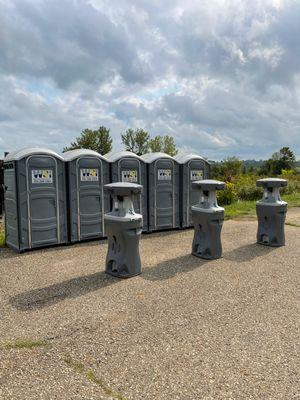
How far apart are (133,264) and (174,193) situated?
3.66 metres

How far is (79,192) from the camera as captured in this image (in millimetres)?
7047

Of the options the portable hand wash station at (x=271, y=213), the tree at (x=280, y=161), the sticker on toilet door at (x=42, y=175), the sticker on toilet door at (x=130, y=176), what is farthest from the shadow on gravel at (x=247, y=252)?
the tree at (x=280, y=161)

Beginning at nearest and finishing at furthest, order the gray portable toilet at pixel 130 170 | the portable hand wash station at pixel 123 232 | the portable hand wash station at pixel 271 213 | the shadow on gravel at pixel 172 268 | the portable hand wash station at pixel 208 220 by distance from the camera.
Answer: the portable hand wash station at pixel 123 232
the shadow on gravel at pixel 172 268
the portable hand wash station at pixel 208 220
the portable hand wash station at pixel 271 213
the gray portable toilet at pixel 130 170

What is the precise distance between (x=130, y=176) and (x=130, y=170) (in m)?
0.13

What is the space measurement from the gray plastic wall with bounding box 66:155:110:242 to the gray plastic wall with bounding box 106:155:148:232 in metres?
0.20

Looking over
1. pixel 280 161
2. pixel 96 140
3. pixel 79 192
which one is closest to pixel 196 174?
pixel 79 192

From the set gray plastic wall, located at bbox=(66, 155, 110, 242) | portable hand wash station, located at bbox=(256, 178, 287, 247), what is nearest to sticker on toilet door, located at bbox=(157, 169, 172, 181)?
gray plastic wall, located at bbox=(66, 155, 110, 242)

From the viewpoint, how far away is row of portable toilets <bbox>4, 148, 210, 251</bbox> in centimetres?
639

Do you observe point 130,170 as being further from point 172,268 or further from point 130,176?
point 172,268

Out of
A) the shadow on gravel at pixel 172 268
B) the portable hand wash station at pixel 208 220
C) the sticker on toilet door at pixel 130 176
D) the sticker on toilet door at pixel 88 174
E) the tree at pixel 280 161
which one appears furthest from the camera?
the tree at pixel 280 161

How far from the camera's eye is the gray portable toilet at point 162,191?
814 cm

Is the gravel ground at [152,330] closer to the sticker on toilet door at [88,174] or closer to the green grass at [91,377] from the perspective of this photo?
the green grass at [91,377]

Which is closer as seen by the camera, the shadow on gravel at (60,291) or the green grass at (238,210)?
the shadow on gravel at (60,291)

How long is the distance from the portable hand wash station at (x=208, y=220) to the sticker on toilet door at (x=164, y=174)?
220 centimetres
